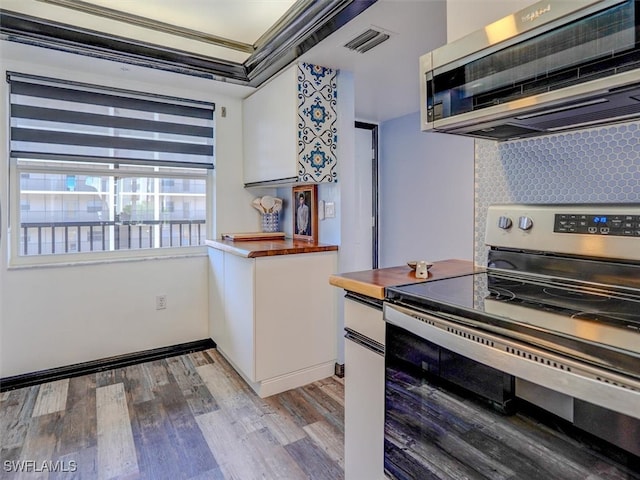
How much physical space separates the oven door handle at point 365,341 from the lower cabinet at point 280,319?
0.99 metres

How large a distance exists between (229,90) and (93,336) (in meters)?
2.14

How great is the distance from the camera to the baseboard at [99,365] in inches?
98.8

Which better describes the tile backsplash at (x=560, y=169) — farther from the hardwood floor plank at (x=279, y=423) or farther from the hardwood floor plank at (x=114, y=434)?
the hardwood floor plank at (x=114, y=434)

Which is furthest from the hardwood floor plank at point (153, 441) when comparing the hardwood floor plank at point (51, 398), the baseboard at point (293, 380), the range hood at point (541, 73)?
the range hood at point (541, 73)

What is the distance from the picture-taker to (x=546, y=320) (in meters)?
0.86

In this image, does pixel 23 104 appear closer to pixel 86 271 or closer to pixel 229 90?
pixel 86 271

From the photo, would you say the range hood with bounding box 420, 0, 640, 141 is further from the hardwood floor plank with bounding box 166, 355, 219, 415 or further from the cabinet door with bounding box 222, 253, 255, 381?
the hardwood floor plank with bounding box 166, 355, 219, 415

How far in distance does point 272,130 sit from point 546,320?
2.27 metres

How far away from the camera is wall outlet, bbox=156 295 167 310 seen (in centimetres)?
300

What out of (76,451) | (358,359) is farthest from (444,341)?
(76,451)

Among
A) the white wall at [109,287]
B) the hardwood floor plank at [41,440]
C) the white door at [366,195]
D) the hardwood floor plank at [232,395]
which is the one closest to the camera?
the hardwood floor plank at [41,440]

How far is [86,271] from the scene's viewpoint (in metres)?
2.74

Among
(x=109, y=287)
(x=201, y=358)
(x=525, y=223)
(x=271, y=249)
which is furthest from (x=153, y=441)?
(x=525, y=223)

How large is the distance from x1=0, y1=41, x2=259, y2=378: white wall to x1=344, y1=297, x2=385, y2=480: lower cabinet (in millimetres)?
2031
